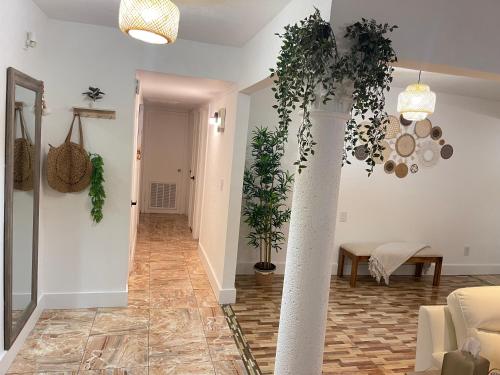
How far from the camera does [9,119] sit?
2.25 metres

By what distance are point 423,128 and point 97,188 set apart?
401 cm

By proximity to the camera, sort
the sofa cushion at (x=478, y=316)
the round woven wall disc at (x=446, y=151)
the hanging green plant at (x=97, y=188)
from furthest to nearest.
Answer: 1. the round woven wall disc at (x=446, y=151)
2. the hanging green plant at (x=97, y=188)
3. the sofa cushion at (x=478, y=316)

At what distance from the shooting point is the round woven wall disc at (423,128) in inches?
193

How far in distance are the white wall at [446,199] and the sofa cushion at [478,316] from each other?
2592 millimetres

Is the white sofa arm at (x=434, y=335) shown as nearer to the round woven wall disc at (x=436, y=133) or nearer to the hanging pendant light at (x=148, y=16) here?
the hanging pendant light at (x=148, y=16)

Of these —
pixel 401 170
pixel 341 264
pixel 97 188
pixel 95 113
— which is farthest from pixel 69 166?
pixel 401 170

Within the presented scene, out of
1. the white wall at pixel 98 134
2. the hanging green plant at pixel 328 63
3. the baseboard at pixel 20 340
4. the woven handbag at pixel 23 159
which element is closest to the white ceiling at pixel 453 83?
the white wall at pixel 98 134

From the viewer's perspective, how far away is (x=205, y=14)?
2674 millimetres

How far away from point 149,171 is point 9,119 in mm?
5349

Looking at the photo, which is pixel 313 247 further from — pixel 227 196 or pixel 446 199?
pixel 446 199

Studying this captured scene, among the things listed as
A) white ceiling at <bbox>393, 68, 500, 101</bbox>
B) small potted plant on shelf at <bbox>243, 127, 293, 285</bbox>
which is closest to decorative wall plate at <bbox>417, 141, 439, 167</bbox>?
white ceiling at <bbox>393, 68, 500, 101</bbox>

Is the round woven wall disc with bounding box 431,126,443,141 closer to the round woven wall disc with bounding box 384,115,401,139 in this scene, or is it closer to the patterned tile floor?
the round woven wall disc with bounding box 384,115,401,139

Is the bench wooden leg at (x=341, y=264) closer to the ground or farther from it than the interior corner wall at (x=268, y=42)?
closer to the ground

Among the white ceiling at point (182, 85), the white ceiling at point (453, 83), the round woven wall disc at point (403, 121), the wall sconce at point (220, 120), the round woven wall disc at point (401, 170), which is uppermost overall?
the white ceiling at point (453, 83)
